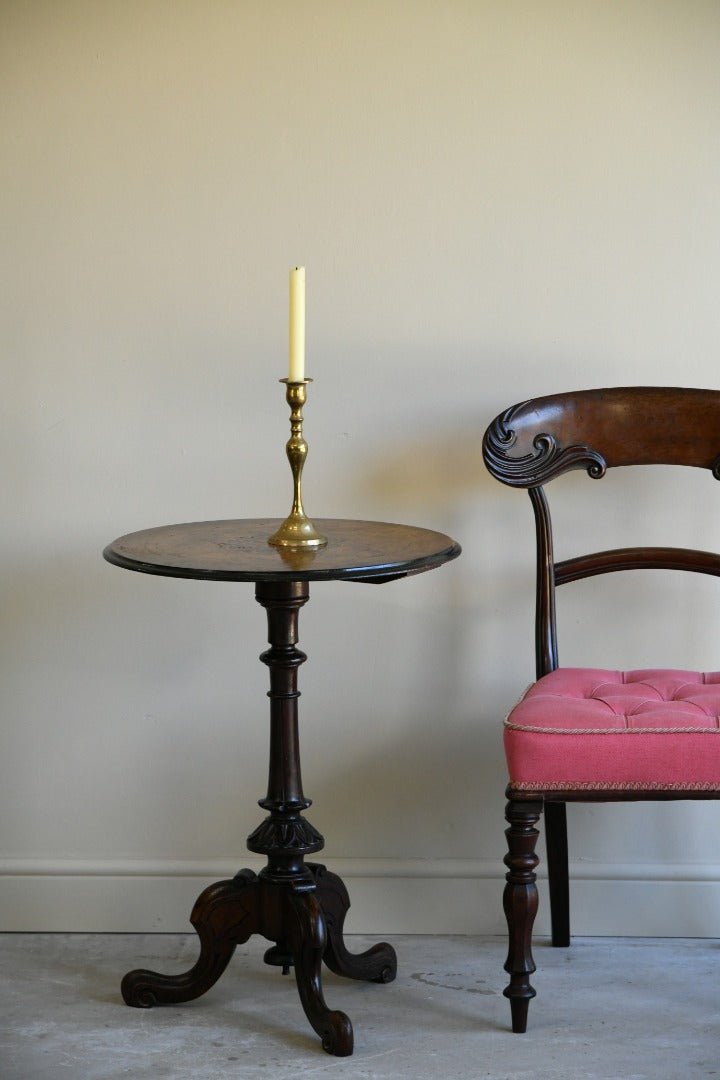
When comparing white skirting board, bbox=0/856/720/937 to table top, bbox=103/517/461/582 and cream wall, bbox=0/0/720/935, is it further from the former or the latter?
table top, bbox=103/517/461/582

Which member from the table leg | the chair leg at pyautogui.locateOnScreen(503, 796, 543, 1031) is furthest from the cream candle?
the chair leg at pyautogui.locateOnScreen(503, 796, 543, 1031)

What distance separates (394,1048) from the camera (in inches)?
75.5

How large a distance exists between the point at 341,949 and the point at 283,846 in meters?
0.25

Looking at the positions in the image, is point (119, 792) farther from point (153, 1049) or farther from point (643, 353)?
point (643, 353)

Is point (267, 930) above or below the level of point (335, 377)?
below

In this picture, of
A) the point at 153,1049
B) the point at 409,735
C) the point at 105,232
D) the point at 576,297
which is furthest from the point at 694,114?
the point at 153,1049

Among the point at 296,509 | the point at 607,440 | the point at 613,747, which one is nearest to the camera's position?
the point at 613,747

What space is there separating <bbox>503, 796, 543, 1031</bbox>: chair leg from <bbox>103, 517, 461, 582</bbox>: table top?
0.43m

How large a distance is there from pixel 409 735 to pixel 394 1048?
65cm

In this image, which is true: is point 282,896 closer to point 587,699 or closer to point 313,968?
point 313,968

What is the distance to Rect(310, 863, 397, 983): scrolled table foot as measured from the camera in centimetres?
206

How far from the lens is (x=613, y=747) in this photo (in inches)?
71.7

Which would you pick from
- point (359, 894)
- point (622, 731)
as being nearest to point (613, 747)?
point (622, 731)

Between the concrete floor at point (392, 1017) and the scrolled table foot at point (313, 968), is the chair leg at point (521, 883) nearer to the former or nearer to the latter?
the concrete floor at point (392, 1017)
